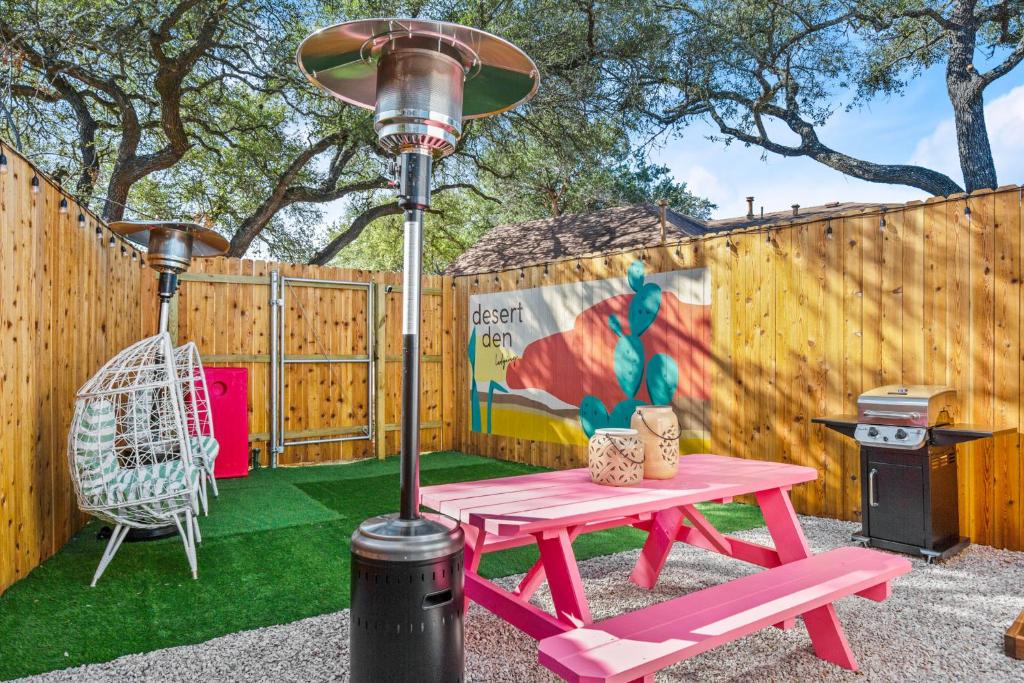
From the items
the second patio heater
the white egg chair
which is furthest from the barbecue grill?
the second patio heater

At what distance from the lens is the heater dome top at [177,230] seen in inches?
166

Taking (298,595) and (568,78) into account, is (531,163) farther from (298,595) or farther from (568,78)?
(298,595)

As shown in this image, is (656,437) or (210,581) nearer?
(656,437)

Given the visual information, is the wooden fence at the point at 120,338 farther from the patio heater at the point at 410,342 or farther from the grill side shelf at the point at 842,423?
the grill side shelf at the point at 842,423

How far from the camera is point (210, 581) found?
3.19 m

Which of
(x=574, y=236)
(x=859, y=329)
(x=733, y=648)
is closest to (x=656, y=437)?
(x=733, y=648)

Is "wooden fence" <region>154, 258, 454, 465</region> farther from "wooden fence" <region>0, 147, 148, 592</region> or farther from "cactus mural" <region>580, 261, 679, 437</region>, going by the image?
"cactus mural" <region>580, 261, 679, 437</region>

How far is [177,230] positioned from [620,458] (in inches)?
140

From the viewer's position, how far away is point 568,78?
1005cm

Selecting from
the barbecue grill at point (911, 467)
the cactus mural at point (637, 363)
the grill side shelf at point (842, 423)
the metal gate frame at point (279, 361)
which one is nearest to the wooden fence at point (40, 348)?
the metal gate frame at point (279, 361)

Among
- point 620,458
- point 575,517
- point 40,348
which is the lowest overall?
point 575,517

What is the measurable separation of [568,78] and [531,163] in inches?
89.0

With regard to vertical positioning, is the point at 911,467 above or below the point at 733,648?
above

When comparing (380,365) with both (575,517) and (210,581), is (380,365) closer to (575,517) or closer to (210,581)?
(210,581)
